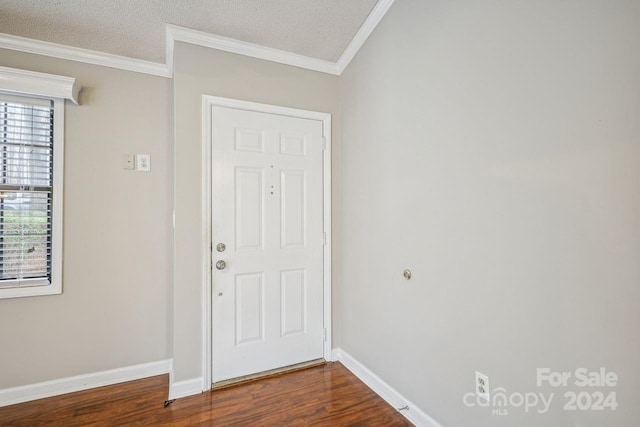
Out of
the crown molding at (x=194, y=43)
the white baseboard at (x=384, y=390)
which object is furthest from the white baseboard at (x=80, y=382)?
the crown molding at (x=194, y=43)

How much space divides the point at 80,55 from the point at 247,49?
50.0 inches

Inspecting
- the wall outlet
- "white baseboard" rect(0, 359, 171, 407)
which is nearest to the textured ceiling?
the wall outlet

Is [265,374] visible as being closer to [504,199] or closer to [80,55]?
[504,199]

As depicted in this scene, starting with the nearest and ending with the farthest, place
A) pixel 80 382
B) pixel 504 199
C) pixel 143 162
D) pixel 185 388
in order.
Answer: pixel 504 199 < pixel 185 388 < pixel 80 382 < pixel 143 162

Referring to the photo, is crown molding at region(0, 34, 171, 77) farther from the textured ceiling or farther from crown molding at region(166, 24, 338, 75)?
crown molding at region(166, 24, 338, 75)

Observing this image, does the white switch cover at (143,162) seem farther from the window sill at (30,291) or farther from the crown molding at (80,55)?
the window sill at (30,291)

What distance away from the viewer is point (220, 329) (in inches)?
83.0

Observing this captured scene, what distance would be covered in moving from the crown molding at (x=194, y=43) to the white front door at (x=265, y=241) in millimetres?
481

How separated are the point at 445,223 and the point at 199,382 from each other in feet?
6.54

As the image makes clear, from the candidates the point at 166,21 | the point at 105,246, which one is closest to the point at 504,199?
the point at 166,21

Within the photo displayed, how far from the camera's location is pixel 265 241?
7.44ft

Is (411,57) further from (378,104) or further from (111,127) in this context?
(111,127)

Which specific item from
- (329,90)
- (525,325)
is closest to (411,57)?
(329,90)

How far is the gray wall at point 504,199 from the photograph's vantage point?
0.92 m
